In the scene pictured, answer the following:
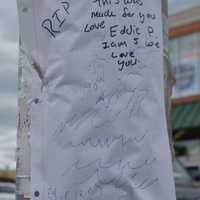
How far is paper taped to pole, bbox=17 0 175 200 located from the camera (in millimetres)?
2287

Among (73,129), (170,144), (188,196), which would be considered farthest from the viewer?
(188,196)

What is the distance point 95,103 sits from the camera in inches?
92.0

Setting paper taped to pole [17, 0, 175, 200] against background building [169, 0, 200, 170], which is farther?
background building [169, 0, 200, 170]

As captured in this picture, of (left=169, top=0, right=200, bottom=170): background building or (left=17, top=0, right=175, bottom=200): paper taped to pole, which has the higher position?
(left=169, top=0, right=200, bottom=170): background building

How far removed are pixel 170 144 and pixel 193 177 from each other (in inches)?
233

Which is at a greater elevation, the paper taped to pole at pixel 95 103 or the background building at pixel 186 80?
the background building at pixel 186 80

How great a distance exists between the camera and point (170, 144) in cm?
254

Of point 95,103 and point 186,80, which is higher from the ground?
point 186,80

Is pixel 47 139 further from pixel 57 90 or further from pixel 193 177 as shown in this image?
pixel 193 177

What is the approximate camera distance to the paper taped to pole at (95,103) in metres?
2.29

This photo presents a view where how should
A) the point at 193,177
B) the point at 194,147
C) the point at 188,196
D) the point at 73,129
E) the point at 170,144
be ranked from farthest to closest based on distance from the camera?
the point at 194,147 < the point at 193,177 < the point at 188,196 < the point at 170,144 < the point at 73,129

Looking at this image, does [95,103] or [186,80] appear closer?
[95,103]

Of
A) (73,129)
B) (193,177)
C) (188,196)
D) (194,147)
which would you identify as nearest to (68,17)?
(73,129)

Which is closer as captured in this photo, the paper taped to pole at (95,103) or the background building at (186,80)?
the paper taped to pole at (95,103)
